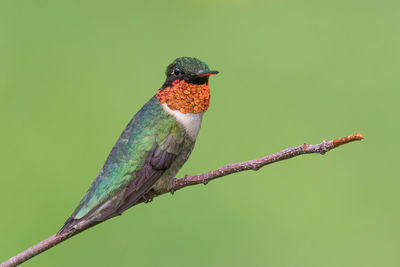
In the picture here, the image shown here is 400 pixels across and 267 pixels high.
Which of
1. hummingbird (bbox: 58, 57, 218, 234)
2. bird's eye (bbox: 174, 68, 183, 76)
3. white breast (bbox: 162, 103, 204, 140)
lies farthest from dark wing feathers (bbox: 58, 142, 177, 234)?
bird's eye (bbox: 174, 68, 183, 76)

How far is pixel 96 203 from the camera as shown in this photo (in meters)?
1.46

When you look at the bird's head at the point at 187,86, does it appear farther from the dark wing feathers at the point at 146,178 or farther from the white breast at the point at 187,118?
the dark wing feathers at the point at 146,178

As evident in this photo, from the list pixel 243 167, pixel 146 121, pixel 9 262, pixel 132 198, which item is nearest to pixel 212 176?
pixel 243 167

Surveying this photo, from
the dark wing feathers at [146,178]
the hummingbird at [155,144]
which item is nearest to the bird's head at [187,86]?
the hummingbird at [155,144]

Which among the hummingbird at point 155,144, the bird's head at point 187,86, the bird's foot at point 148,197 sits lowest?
the bird's foot at point 148,197

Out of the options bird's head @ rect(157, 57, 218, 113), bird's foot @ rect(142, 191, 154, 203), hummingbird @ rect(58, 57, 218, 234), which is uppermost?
bird's head @ rect(157, 57, 218, 113)

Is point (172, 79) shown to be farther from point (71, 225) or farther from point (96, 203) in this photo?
point (71, 225)

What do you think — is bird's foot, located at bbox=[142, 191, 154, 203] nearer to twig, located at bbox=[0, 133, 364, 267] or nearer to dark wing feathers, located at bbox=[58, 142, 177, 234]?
dark wing feathers, located at bbox=[58, 142, 177, 234]

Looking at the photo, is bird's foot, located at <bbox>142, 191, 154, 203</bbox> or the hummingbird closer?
the hummingbird

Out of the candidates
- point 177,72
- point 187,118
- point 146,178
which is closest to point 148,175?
point 146,178

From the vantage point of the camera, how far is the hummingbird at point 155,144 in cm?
149

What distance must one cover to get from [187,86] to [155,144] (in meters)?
0.22

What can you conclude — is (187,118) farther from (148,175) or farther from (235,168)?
(235,168)

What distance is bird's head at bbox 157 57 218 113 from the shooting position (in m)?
1.51
